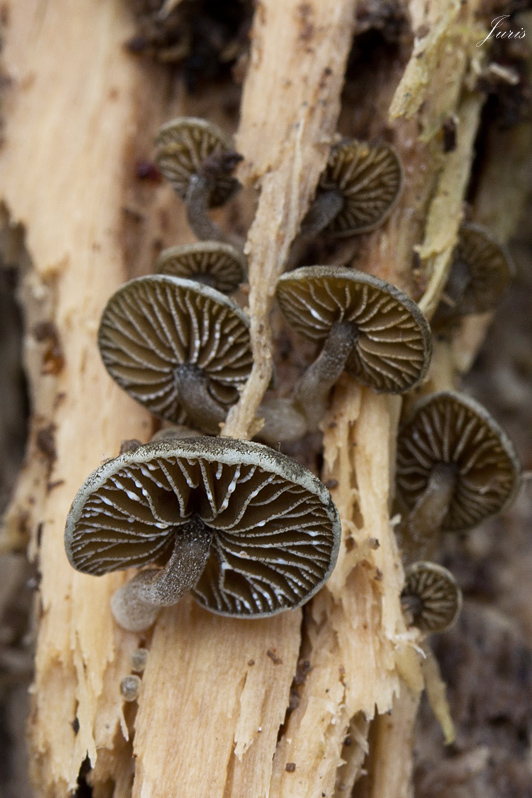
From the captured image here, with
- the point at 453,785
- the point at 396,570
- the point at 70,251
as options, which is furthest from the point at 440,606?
the point at 70,251

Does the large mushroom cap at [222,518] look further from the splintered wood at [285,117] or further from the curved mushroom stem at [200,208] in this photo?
the curved mushroom stem at [200,208]

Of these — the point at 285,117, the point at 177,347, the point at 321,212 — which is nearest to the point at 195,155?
the point at 285,117

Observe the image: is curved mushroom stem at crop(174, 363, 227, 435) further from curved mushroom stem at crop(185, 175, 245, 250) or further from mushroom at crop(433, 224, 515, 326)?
mushroom at crop(433, 224, 515, 326)

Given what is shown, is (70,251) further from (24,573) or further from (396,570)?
(396,570)

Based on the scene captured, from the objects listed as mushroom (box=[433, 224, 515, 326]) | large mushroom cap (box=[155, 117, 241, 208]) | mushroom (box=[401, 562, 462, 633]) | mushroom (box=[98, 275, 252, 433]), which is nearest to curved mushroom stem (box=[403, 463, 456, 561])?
mushroom (box=[401, 562, 462, 633])

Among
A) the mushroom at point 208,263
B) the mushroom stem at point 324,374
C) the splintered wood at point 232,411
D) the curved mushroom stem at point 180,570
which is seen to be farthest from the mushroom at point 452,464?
the curved mushroom stem at point 180,570

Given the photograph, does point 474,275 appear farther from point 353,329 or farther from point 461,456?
point 353,329
